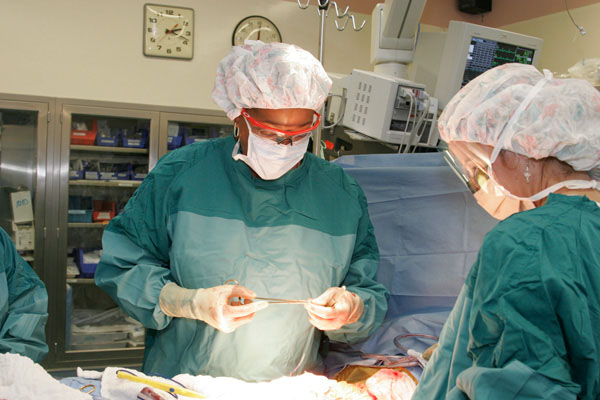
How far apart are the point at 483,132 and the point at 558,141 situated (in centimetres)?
16

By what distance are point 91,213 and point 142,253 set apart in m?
2.86

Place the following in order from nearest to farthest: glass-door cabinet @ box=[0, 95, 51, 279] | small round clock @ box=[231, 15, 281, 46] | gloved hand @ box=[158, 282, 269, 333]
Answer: gloved hand @ box=[158, 282, 269, 333] → glass-door cabinet @ box=[0, 95, 51, 279] → small round clock @ box=[231, 15, 281, 46]

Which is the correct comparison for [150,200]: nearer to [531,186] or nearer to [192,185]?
[192,185]

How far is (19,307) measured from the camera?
1485mm

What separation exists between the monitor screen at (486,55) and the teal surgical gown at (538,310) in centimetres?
138

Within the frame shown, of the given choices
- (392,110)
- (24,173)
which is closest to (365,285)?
(392,110)

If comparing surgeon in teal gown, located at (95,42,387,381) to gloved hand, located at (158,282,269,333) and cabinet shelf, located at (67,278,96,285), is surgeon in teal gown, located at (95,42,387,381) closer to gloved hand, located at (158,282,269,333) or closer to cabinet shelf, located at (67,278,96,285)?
gloved hand, located at (158,282,269,333)

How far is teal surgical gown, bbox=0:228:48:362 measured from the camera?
141cm

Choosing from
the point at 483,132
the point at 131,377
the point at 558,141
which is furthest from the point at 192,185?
the point at 558,141

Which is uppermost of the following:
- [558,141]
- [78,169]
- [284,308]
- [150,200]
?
[558,141]

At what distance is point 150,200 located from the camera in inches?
65.1

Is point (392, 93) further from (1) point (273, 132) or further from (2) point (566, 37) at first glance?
(2) point (566, 37)

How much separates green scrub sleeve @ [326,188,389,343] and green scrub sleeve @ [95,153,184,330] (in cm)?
63

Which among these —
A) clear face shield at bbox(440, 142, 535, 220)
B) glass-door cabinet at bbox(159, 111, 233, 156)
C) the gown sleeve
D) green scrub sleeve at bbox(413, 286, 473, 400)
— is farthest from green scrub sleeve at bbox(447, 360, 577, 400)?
glass-door cabinet at bbox(159, 111, 233, 156)
